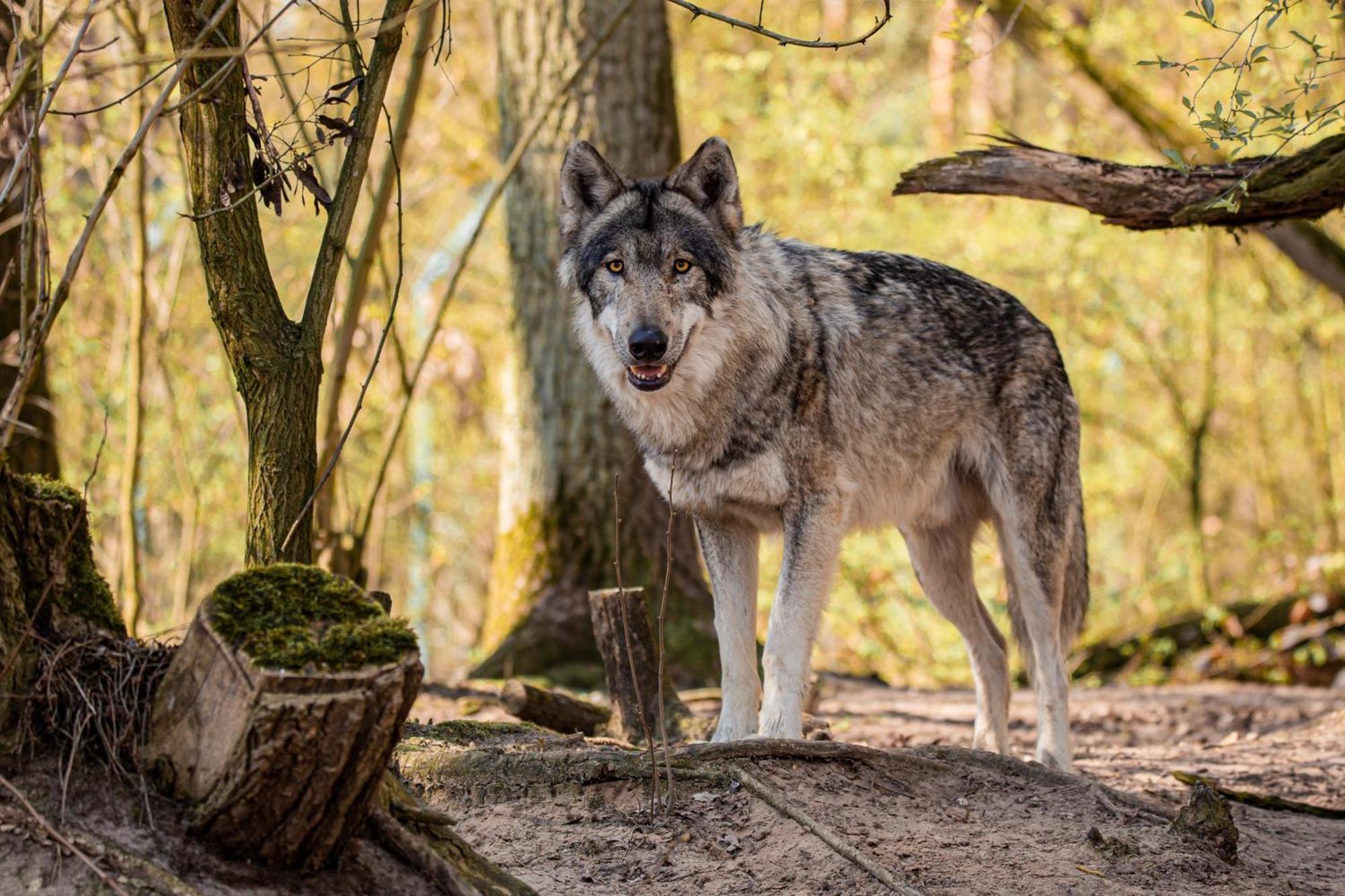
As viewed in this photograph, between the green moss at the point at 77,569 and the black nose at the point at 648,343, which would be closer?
the green moss at the point at 77,569

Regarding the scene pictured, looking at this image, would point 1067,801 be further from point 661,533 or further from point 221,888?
point 661,533

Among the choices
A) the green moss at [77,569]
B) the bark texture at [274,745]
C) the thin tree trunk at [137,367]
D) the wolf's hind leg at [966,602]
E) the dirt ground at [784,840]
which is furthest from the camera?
the thin tree trunk at [137,367]

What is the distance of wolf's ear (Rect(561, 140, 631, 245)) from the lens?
518 cm

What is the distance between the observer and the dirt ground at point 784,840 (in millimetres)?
2703

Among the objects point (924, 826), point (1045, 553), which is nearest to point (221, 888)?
point (924, 826)

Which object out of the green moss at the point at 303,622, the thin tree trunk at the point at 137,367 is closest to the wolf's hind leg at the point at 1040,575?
the green moss at the point at 303,622

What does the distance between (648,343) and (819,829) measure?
190 cm

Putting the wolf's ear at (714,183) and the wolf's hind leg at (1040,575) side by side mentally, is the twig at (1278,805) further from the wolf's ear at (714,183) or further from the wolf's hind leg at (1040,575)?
the wolf's ear at (714,183)

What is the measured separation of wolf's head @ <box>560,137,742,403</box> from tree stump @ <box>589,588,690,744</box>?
0.87 meters

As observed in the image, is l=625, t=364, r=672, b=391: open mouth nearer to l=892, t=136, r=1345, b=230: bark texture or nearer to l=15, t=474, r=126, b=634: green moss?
l=892, t=136, r=1345, b=230: bark texture

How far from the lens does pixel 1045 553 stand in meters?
5.78

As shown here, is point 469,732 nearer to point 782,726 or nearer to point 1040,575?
point 782,726

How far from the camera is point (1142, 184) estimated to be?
16.9 feet

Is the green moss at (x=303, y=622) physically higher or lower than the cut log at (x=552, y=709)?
higher
